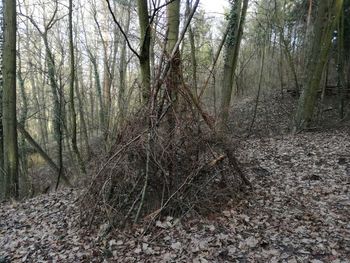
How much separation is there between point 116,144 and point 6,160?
3641 mm

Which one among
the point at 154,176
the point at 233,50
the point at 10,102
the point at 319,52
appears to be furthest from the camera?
the point at 233,50

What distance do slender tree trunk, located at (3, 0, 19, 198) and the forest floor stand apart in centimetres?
140

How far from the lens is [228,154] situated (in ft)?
15.8

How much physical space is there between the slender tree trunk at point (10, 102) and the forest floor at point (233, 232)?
140 cm

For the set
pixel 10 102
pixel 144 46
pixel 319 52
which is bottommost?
pixel 10 102

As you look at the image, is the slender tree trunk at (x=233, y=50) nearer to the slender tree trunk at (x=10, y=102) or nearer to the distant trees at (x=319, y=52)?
the distant trees at (x=319, y=52)

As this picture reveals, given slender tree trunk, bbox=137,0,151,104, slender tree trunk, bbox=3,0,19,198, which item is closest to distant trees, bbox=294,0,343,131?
slender tree trunk, bbox=137,0,151,104

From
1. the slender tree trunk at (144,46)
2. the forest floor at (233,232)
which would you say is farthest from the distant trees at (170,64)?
the forest floor at (233,232)

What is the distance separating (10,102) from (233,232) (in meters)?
5.24

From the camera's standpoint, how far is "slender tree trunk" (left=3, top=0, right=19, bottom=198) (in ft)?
21.6

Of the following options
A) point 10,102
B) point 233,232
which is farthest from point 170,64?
point 10,102

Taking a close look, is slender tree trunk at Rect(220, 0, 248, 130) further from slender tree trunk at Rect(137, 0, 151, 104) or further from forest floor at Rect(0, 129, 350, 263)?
slender tree trunk at Rect(137, 0, 151, 104)

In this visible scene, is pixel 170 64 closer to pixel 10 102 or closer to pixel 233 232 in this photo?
pixel 233 232

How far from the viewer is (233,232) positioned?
400 centimetres
